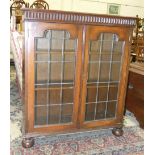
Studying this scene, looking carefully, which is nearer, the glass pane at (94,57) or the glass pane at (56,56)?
the glass pane at (56,56)

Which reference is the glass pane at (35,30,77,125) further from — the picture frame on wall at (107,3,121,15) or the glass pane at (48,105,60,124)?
the picture frame on wall at (107,3,121,15)

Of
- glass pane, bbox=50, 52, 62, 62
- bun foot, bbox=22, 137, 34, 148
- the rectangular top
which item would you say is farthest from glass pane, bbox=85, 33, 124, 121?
bun foot, bbox=22, 137, 34, 148

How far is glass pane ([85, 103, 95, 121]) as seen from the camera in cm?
200

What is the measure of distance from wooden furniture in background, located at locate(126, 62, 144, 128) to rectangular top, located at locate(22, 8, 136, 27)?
0.69 meters

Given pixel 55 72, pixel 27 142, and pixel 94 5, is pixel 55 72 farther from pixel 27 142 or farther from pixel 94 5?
pixel 94 5

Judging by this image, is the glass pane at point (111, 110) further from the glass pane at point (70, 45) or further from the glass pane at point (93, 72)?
the glass pane at point (70, 45)

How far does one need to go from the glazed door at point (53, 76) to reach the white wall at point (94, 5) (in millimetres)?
5454

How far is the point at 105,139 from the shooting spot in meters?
2.08

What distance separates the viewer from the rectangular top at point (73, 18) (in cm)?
158

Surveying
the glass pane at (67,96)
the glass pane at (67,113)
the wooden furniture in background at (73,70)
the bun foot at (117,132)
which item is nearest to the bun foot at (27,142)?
the wooden furniture in background at (73,70)

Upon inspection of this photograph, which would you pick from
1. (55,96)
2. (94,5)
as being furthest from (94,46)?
(94,5)

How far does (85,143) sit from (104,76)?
0.63 metres

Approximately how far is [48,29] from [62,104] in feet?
2.15
